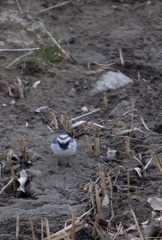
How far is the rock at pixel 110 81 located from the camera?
23.8 ft

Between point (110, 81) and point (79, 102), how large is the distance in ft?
2.68

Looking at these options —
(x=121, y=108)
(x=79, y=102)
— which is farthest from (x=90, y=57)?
(x=121, y=108)

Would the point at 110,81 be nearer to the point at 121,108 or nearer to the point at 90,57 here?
the point at 121,108

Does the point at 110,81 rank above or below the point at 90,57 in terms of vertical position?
below

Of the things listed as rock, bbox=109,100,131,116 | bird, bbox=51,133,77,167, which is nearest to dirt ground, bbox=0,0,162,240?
rock, bbox=109,100,131,116

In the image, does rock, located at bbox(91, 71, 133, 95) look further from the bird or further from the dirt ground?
the bird

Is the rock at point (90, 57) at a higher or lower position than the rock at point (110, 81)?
higher

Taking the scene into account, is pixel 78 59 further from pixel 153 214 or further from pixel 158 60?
pixel 153 214

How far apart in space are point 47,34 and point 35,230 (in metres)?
4.94

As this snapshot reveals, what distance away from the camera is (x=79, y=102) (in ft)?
23.0

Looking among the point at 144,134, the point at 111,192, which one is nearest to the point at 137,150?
the point at 144,134

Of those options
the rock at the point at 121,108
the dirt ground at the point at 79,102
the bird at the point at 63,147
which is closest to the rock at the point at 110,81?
the dirt ground at the point at 79,102

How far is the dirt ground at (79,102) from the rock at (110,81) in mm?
101

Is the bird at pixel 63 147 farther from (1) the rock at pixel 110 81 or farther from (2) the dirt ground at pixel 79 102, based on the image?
(1) the rock at pixel 110 81
